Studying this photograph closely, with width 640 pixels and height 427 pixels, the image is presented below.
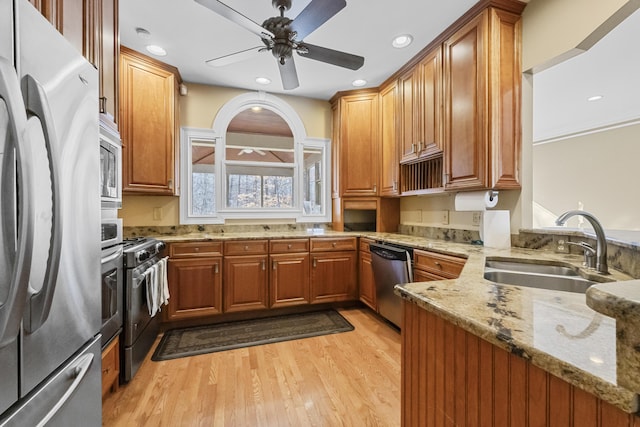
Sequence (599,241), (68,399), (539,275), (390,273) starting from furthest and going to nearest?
(390,273) → (539,275) → (599,241) → (68,399)

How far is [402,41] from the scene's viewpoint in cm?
249

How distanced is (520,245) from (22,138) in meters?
2.67

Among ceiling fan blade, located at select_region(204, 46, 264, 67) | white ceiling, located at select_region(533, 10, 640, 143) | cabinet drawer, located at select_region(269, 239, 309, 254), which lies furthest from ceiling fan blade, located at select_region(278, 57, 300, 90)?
white ceiling, located at select_region(533, 10, 640, 143)

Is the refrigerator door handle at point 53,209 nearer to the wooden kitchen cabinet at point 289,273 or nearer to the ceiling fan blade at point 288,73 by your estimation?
the ceiling fan blade at point 288,73

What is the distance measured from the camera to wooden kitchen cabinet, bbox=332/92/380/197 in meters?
3.44

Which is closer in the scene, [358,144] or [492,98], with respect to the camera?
[492,98]

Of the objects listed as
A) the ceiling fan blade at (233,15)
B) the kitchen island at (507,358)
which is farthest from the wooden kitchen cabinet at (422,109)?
the kitchen island at (507,358)

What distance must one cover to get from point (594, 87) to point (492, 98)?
2.45m

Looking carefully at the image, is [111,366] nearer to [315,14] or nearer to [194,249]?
[194,249]

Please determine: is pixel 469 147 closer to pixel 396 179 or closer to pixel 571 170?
pixel 396 179

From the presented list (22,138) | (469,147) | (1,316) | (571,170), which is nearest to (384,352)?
(469,147)

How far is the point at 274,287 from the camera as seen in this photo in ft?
9.62

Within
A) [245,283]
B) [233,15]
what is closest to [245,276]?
[245,283]

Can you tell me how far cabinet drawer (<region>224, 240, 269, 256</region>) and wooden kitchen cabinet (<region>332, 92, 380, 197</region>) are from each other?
118 cm
